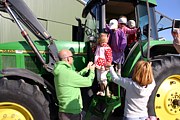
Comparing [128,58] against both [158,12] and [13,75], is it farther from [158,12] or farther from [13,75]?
[13,75]

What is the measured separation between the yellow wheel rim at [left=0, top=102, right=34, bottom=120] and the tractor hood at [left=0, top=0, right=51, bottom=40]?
146cm

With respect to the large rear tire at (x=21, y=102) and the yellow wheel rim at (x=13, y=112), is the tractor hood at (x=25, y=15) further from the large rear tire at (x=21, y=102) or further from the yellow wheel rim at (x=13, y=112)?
the yellow wheel rim at (x=13, y=112)

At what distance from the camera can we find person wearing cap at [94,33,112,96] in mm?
5109

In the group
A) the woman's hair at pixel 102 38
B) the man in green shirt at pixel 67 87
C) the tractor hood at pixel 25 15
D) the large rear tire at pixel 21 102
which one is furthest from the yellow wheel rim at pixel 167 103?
the tractor hood at pixel 25 15

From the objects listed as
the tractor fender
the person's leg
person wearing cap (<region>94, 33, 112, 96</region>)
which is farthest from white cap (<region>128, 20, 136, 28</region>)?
the person's leg

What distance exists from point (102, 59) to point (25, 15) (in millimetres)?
1614

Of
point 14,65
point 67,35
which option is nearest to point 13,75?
point 14,65

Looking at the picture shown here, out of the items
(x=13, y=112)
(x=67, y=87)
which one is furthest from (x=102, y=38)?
(x=13, y=112)

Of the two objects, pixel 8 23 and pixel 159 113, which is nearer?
pixel 159 113

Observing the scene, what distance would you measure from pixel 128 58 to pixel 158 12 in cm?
151

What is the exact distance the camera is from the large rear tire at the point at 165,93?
5.35m

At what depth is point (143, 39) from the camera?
18.3ft

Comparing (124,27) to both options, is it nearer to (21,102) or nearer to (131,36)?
(131,36)

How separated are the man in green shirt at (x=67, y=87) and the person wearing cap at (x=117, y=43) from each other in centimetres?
109
